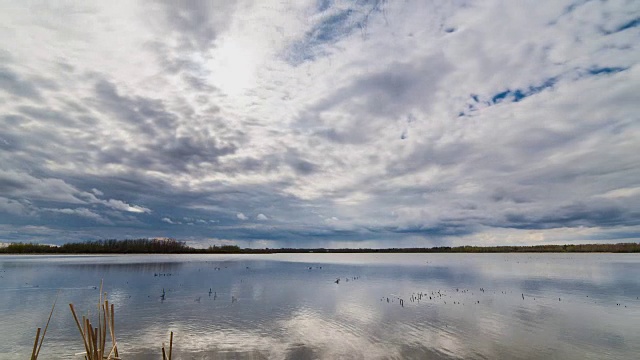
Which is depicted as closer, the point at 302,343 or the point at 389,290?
the point at 302,343

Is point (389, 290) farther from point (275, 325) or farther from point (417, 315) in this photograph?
point (275, 325)

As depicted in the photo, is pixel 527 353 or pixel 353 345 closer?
pixel 527 353

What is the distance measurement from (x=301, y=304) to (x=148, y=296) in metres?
16.9

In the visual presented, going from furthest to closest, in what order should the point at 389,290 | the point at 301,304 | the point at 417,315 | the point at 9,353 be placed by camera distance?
the point at 389,290, the point at 301,304, the point at 417,315, the point at 9,353

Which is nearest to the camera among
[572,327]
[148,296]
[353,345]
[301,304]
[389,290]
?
[353,345]

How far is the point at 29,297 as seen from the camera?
114ft

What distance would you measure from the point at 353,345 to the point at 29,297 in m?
35.1

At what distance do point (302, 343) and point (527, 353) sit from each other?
40.6ft

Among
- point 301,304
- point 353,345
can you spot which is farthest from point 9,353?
point 301,304

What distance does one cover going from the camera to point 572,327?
23.9 meters

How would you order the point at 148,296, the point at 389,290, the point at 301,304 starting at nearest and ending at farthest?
the point at 301,304, the point at 148,296, the point at 389,290

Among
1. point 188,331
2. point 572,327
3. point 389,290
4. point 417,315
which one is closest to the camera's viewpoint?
point 188,331

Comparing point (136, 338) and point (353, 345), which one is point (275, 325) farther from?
point (136, 338)

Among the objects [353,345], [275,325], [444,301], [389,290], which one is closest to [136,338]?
[275,325]
